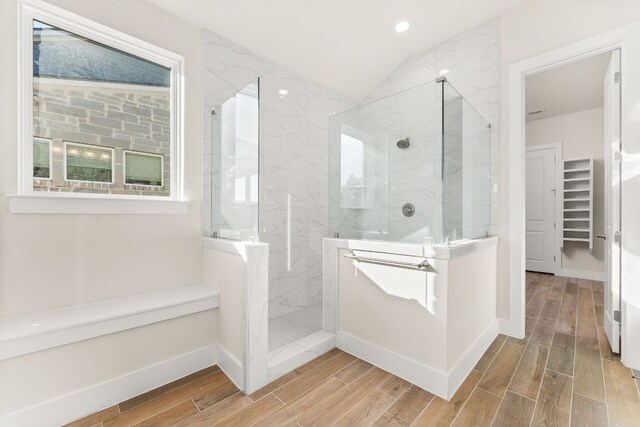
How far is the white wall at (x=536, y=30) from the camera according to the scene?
80.6 inches

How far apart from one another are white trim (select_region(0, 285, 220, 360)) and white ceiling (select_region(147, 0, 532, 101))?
210 centimetres

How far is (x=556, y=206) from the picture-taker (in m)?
4.75

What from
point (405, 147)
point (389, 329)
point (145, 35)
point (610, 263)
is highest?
point (145, 35)

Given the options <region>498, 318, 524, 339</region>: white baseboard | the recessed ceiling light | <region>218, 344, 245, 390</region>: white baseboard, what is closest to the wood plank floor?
<region>218, 344, 245, 390</region>: white baseboard

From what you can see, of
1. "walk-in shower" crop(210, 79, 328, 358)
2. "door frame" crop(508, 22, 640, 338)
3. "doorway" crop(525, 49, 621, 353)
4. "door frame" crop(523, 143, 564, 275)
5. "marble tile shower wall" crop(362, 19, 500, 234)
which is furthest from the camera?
"door frame" crop(523, 143, 564, 275)

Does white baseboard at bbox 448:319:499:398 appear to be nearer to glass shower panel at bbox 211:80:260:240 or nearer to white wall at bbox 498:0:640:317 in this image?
white wall at bbox 498:0:640:317

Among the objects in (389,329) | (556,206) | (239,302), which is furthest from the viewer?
(556,206)

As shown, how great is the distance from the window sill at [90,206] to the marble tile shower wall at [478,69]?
171 cm

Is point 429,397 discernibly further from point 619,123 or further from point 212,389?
point 619,123

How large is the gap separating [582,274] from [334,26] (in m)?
5.30

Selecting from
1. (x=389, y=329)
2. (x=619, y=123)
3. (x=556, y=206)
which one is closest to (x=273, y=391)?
(x=389, y=329)

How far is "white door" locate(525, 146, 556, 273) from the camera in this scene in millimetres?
4785

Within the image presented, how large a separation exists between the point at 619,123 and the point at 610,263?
1.05m

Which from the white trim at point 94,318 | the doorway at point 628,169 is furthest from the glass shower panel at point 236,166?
the doorway at point 628,169
